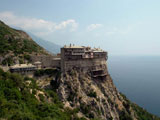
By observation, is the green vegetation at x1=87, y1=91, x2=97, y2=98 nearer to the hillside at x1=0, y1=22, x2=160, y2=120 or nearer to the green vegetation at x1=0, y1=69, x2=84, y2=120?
the hillside at x1=0, y1=22, x2=160, y2=120

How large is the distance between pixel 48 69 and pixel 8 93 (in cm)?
1637

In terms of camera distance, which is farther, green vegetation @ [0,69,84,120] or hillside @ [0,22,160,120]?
hillside @ [0,22,160,120]

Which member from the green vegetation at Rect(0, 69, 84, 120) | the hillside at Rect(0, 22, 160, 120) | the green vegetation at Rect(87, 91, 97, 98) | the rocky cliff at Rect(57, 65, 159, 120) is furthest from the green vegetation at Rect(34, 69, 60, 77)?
the green vegetation at Rect(87, 91, 97, 98)

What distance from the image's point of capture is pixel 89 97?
38.2 meters

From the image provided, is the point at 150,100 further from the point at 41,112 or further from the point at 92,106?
the point at 41,112

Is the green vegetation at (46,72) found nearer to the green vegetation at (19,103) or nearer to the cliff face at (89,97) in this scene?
the cliff face at (89,97)

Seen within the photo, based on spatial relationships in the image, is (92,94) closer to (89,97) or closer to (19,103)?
(89,97)

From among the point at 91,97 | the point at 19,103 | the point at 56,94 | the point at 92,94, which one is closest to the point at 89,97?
the point at 91,97

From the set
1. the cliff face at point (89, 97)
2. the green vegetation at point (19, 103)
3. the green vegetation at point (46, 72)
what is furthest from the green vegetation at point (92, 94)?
the green vegetation at point (46, 72)

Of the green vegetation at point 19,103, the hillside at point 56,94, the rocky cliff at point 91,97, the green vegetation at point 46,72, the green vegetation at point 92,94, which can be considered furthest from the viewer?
the green vegetation at point 92,94

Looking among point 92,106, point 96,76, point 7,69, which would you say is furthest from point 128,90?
point 7,69

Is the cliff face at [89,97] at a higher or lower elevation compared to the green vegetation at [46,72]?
lower

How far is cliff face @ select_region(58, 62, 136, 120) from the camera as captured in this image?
35.2 meters

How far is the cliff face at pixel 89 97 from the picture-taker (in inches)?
1384
